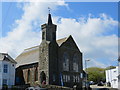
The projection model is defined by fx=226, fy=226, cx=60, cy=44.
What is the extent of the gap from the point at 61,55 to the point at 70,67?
12.7 ft

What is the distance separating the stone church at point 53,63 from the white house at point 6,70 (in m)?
7.19

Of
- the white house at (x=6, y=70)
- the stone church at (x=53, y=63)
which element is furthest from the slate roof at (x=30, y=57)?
the white house at (x=6, y=70)

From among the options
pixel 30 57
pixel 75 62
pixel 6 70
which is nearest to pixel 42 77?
pixel 75 62

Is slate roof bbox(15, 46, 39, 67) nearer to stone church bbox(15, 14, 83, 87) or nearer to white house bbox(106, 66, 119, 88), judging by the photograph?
stone church bbox(15, 14, 83, 87)

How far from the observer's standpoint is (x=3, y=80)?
42.8 m

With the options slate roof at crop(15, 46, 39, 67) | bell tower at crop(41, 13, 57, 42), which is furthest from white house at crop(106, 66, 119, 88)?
slate roof at crop(15, 46, 39, 67)

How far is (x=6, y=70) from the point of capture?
4331 centimetres

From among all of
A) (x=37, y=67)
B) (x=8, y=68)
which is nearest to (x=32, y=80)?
(x=37, y=67)

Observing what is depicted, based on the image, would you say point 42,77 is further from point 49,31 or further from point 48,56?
point 49,31

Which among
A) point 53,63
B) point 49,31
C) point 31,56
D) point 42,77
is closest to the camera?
point 53,63

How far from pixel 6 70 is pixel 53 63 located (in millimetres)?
10465

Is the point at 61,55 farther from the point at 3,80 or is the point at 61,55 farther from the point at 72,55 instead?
the point at 3,80

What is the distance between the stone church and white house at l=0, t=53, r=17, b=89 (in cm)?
719

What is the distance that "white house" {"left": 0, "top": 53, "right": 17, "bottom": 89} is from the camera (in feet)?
139
